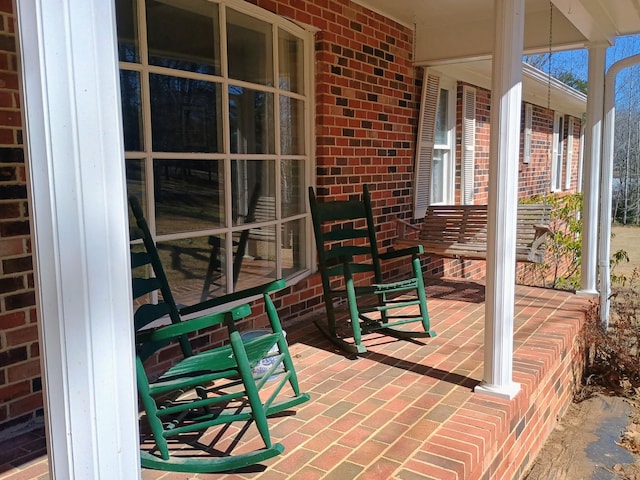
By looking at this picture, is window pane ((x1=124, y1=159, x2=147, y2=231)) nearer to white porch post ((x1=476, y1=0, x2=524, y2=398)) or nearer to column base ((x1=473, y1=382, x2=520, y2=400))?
white porch post ((x1=476, y1=0, x2=524, y2=398))

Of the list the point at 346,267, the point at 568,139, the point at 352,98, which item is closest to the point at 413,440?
the point at 346,267

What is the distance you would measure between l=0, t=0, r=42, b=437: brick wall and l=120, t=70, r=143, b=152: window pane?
1.63ft

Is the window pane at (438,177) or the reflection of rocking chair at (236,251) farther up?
the window pane at (438,177)

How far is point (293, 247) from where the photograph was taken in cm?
410

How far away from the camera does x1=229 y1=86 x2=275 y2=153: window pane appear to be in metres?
3.42

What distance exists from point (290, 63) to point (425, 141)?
7.02ft

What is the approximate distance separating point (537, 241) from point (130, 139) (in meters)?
3.10

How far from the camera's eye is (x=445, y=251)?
4.54 meters

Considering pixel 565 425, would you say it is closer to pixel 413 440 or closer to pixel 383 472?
pixel 413 440

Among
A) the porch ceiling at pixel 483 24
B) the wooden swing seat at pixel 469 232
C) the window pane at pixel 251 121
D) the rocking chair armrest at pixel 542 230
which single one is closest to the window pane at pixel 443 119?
the porch ceiling at pixel 483 24

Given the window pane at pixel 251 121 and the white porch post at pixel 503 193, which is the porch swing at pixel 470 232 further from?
the white porch post at pixel 503 193

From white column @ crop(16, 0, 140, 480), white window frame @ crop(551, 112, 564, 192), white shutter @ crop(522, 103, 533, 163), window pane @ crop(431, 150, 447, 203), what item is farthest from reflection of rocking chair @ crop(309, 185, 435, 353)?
white window frame @ crop(551, 112, 564, 192)

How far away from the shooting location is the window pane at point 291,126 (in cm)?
389

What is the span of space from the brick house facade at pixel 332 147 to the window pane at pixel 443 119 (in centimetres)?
35
